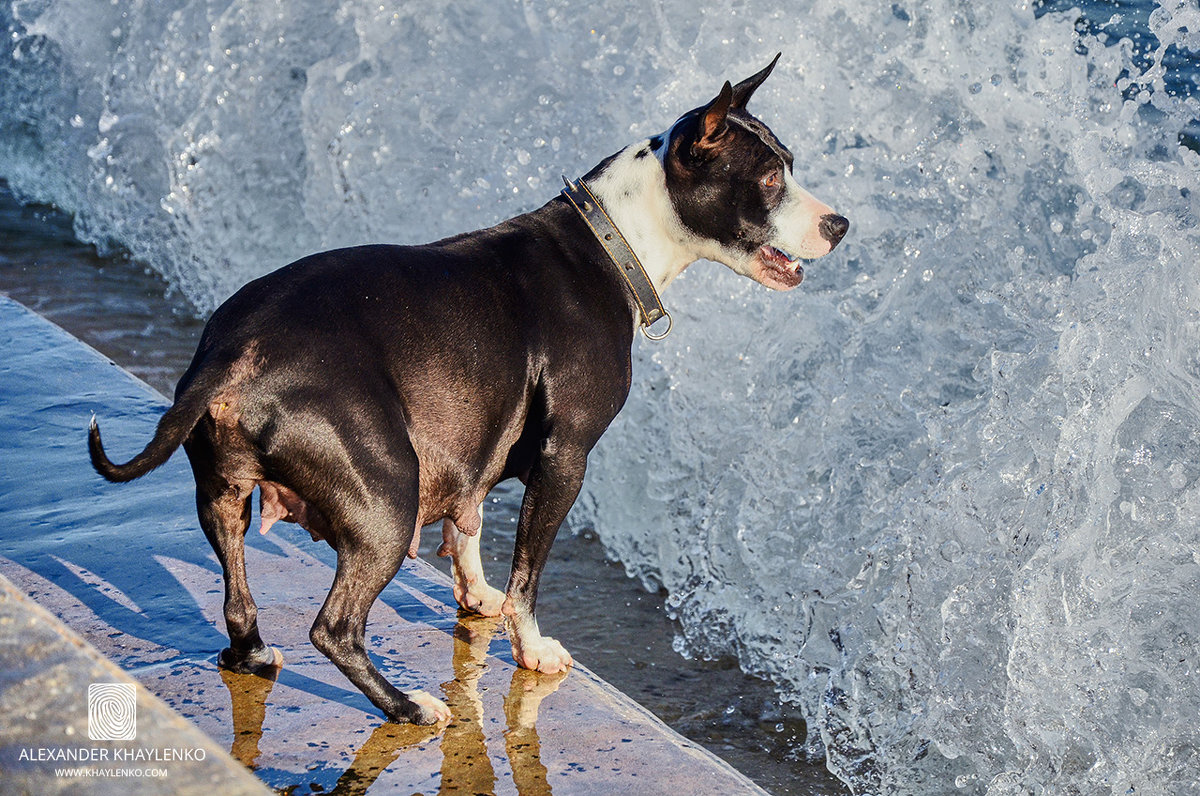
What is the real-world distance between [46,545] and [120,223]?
5.26 m

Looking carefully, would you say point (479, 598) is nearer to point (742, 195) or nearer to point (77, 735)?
point (742, 195)

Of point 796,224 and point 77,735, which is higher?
point 796,224

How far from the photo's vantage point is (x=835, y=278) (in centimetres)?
574

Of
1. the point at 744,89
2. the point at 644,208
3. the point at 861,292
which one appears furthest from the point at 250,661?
the point at 861,292

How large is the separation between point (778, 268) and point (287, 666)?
175cm

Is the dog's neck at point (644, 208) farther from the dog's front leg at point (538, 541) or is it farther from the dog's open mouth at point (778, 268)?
the dog's front leg at point (538, 541)

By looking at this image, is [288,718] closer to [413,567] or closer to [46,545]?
[413,567]

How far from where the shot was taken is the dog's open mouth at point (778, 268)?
11.2 feet

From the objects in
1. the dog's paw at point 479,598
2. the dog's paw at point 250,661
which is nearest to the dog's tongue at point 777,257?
the dog's paw at point 479,598

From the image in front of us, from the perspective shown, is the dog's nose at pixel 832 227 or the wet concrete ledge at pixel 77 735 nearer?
the wet concrete ledge at pixel 77 735

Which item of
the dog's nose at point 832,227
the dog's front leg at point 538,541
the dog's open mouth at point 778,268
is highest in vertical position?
the dog's nose at point 832,227

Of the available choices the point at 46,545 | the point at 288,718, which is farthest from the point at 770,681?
the point at 46,545

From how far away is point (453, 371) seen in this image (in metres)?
2.86

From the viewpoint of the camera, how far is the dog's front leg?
3094 millimetres
